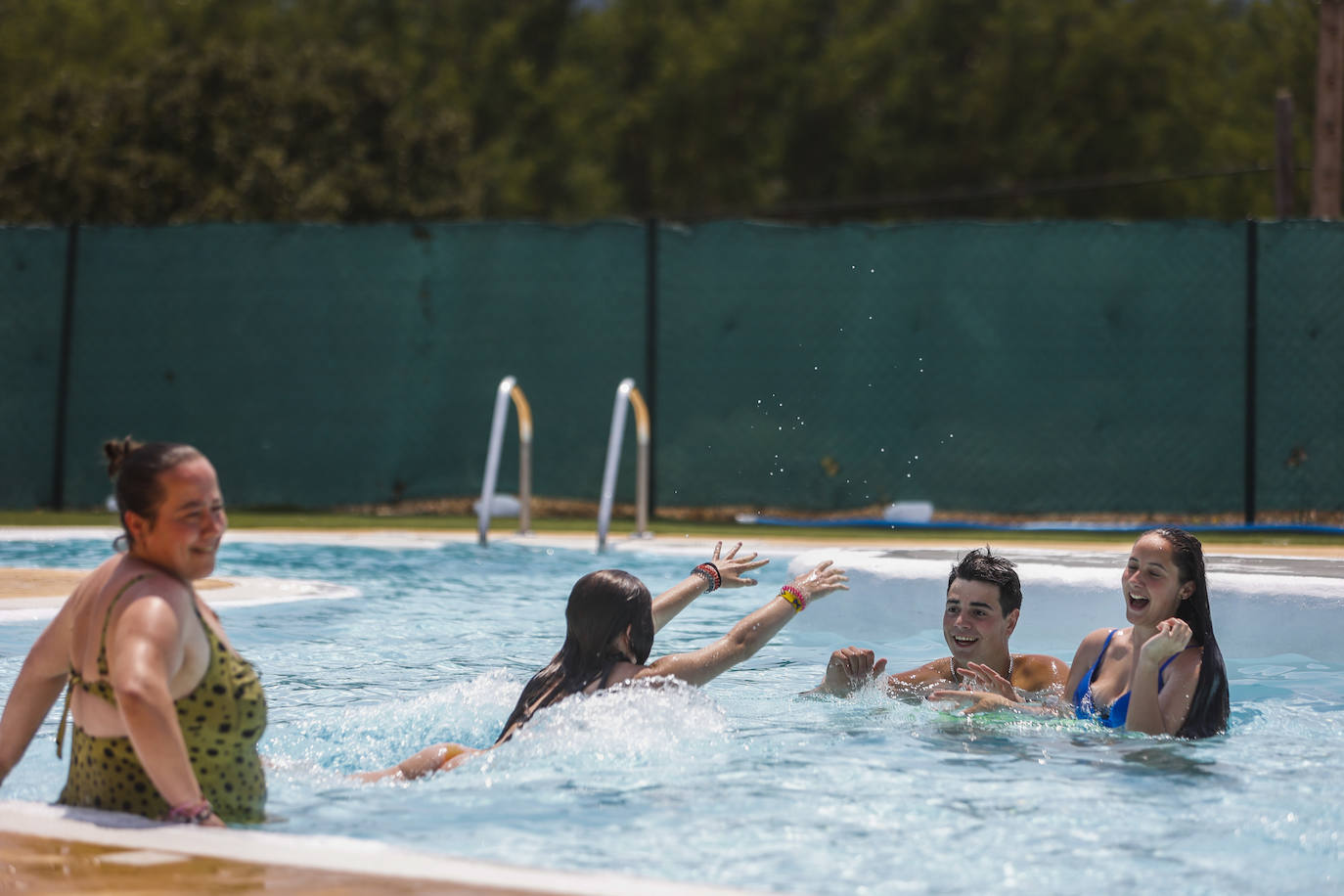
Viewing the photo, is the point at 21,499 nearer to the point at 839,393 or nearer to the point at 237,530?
the point at 237,530

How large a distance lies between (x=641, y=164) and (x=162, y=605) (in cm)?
3907

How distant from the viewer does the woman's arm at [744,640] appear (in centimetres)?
446

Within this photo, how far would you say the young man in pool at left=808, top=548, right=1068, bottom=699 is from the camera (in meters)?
5.08

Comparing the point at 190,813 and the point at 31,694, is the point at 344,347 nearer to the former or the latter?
the point at 31,694

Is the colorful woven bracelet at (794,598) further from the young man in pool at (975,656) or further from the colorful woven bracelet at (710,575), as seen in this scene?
the young man in pool at (975,656)

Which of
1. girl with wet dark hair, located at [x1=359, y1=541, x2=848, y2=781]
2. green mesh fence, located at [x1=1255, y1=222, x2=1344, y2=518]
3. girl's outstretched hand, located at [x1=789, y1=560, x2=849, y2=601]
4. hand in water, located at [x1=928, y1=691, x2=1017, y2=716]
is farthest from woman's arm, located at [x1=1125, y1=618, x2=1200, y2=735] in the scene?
green mesh fence, located at [x1=1255, y1=222, x2=1344, y2=518]

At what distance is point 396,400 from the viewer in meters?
12.5

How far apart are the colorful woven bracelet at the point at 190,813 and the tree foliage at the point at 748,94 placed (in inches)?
983

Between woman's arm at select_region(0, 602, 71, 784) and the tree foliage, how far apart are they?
24639 mm

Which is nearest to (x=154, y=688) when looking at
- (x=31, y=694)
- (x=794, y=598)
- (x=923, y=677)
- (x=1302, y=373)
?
(x=31, y=694)

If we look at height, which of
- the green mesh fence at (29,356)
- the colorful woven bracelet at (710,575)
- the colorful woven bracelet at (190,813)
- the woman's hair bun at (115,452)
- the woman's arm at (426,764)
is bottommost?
the woman's arm at (426,764)

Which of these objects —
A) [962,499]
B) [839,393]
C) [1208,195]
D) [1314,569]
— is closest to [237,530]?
[839,393]

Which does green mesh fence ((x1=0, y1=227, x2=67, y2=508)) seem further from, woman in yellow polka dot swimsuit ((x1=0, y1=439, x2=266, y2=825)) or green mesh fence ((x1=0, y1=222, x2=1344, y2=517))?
woman in yellow polka dot swimsuit ((x1=0, y1=439, x2=266, y2=825))

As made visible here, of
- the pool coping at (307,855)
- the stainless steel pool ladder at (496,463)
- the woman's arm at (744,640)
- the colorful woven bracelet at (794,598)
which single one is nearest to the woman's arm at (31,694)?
the pool coping at (307,855)
